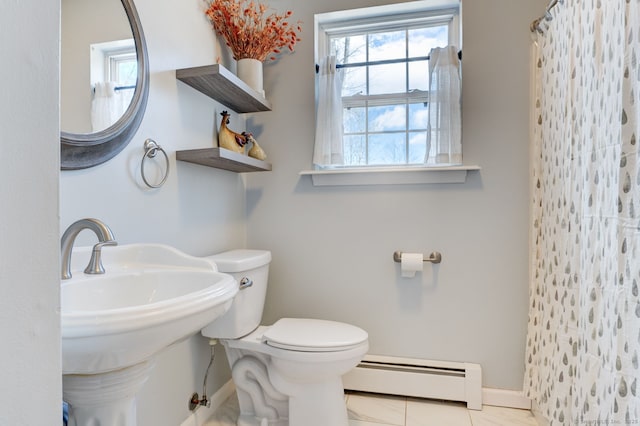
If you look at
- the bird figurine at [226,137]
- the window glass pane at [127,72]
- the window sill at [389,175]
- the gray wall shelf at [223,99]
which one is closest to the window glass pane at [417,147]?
the window sill at [389,175]

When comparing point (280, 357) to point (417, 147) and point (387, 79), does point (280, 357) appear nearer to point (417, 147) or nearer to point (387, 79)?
point (417, 147)

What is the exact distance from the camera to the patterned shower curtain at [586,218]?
2.83 feet

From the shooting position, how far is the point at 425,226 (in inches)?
A: 74.7

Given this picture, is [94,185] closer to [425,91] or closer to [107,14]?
[107,14]

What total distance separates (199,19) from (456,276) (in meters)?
1.76

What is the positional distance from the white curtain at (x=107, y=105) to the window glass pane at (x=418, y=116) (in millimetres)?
1414

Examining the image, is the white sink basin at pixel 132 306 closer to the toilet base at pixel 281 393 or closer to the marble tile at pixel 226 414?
the toilet base at pixel 281 393

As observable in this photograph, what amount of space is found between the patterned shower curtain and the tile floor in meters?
0.18

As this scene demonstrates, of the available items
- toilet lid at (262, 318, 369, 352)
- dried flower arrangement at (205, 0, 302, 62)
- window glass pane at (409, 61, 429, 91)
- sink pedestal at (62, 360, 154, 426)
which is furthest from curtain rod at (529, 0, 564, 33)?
sink pedestal at (62, 360, 154, 426)

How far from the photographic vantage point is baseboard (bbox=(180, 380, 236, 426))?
61.9 inches

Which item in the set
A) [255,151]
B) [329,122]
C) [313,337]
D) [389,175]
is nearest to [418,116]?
[389,175]

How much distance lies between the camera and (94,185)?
3.62 feet

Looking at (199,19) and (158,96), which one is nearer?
(158,96)

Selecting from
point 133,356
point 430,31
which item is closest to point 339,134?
point 430,31
